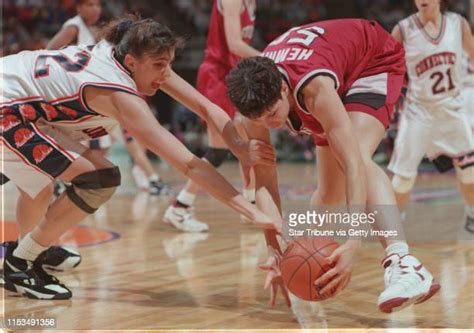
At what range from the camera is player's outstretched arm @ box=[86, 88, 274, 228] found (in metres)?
3.91

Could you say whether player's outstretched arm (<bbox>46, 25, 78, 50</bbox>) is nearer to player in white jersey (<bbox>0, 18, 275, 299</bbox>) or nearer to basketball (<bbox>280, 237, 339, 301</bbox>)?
player in white jersey (<bbox>0, 18, 275, 299</bbox>)

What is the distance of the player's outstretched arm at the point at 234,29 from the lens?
651 cm

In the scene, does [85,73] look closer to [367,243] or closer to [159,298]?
[159,298]

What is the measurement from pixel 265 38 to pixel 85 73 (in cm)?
1217

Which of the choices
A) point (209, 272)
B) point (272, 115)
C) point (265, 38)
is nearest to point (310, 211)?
point (209, 272)

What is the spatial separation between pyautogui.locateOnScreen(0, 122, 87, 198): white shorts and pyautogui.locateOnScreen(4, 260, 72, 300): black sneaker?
510 millimetres

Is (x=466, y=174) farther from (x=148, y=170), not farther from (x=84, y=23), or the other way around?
(x=148, y=170)

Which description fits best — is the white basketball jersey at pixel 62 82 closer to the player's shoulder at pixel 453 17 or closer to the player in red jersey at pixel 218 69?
the player in red jersey at pixel 218 69

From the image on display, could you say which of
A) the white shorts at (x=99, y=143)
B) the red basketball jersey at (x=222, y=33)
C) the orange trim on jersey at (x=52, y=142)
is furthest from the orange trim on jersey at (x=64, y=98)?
the white shorts at (x=99, y=143)

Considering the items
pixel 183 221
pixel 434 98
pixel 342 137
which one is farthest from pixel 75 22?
pixel 342 137

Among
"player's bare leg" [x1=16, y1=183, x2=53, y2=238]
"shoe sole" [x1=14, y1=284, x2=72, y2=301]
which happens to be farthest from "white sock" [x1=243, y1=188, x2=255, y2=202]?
"shoe sole" [x1=14, y1=284, x2=72, y2=301]

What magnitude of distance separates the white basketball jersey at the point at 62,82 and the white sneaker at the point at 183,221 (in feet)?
7.81

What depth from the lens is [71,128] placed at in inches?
180

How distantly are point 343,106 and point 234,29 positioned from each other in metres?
2.90
